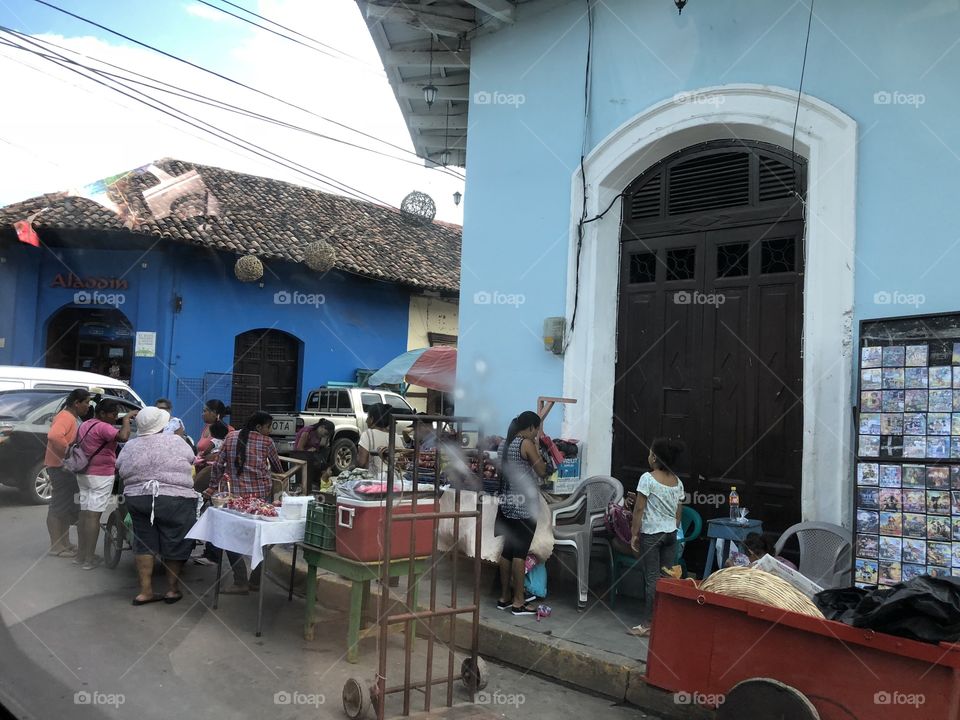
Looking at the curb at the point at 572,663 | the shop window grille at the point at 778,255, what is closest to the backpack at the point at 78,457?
the curb at the point at 572,663

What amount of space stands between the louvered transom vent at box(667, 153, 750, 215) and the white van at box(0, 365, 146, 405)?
28.6 ft

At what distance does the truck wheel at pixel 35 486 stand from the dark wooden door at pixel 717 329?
26.6 feet

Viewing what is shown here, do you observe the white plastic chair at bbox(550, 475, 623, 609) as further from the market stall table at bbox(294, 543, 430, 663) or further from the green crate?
the green crate

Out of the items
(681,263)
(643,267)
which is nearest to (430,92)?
(643,267)

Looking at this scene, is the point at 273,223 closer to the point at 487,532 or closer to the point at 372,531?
the point at 487,532

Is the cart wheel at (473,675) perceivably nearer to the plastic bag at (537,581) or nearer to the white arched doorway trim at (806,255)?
the plastic bag at (537,581)

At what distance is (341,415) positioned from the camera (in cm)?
1711

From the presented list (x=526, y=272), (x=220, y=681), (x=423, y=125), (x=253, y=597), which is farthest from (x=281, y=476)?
(x=423, y=125)

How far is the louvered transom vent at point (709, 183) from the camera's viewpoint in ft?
23.0

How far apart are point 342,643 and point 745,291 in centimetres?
448

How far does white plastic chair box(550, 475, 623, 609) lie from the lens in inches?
253

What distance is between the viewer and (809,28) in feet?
20.8

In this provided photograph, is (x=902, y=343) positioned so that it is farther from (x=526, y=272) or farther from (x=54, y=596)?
(x=54, y=596)

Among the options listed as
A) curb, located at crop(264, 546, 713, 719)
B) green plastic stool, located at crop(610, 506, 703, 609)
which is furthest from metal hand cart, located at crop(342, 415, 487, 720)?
green plastic stool, located at crop(610, 506, 703, 609)
